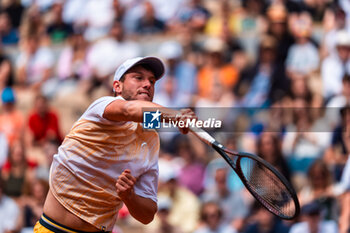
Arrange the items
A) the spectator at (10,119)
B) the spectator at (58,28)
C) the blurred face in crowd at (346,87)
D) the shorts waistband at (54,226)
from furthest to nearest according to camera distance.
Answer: the spectator at (58,28) → the spectator at (10,119) → the blurred face in crowd at (346,87) → the shorts waistband at (54,226)

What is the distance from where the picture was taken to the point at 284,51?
9961mm

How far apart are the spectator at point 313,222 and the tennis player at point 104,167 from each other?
3417mm

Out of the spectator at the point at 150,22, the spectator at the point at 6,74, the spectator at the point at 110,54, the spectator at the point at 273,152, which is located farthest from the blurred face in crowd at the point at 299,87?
the spectator at the point at 6,74

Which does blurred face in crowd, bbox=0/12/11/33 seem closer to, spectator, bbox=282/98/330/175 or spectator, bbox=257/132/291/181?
spectator, bbox=282/98/330/175

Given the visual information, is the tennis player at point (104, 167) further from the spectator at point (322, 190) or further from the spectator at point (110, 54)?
the spectator at point (110, 54)

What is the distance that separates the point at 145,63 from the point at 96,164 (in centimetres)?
80

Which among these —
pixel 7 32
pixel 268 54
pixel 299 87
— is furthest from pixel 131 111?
pixel 7 32

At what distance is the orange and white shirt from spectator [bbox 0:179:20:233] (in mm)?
5044

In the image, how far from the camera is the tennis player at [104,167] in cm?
440

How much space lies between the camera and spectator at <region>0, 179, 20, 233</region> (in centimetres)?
930

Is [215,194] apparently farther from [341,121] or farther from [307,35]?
[307,35]

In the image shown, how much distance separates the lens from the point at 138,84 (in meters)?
4.50

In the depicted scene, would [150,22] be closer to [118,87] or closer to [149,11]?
[149,11]

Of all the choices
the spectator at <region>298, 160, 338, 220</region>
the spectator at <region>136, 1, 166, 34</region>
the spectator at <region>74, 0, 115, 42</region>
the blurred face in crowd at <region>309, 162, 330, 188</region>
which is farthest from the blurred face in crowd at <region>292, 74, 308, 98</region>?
the spectator at <region>74, 0, 115, 42</region>
